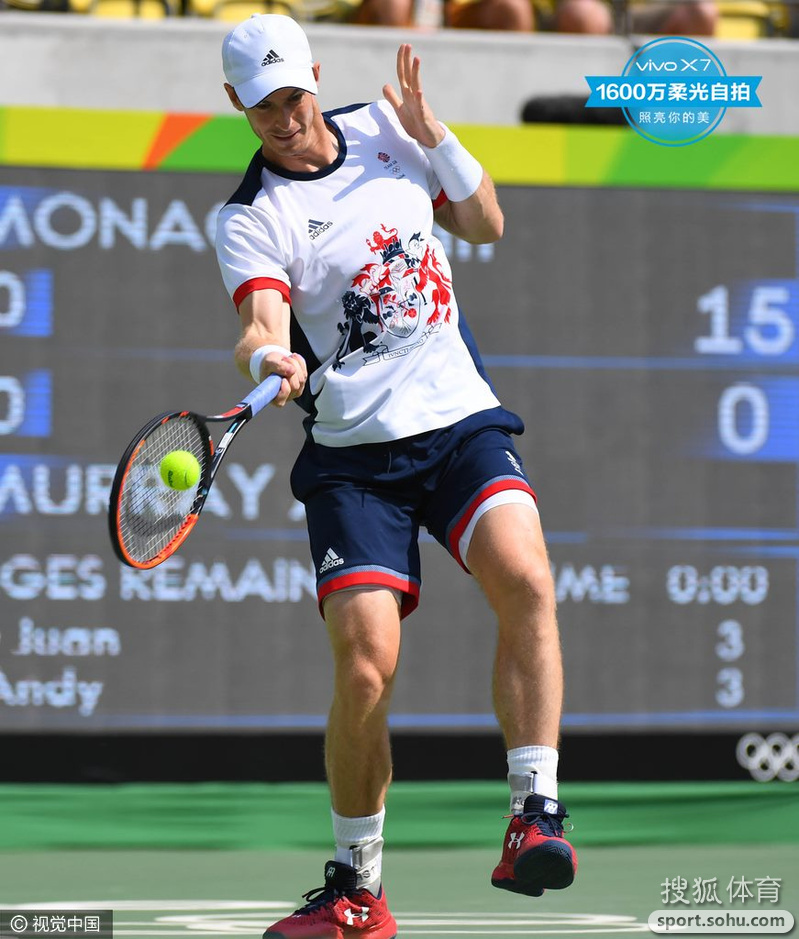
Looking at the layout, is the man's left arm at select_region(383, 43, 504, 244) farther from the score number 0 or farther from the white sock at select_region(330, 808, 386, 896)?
the score number 0

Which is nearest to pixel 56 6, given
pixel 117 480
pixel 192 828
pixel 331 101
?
pixel 331 101

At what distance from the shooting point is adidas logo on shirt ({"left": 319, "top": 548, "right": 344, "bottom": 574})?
423 cm

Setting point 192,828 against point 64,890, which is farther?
point 192,828

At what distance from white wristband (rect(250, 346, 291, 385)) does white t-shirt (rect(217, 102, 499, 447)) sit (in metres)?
0.22

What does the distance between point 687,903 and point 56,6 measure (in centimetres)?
543

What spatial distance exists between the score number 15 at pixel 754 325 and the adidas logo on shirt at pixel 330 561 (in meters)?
3.59

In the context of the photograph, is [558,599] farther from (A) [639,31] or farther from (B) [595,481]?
(A) [639,31]

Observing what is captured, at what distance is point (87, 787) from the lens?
23.2 feet

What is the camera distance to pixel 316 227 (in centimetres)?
431

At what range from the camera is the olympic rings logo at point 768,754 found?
7.36 meters

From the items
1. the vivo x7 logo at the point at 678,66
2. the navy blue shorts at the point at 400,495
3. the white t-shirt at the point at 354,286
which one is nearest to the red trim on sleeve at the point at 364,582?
the navy blue shorts at the point at 400,495

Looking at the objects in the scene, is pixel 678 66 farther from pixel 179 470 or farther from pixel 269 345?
pixel 179 470

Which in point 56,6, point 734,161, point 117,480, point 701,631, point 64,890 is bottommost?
point 64,890

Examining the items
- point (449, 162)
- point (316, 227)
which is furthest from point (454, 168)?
point (316, 227)
